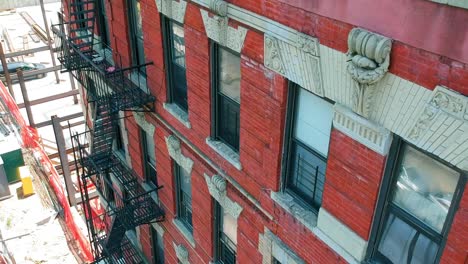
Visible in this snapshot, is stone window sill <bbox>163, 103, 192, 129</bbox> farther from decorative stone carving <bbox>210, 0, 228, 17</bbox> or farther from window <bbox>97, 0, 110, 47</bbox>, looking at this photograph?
window <bbox>97, 0, 110, 47</bbox>

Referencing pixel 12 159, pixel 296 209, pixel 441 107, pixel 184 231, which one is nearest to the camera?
pixel 441 107

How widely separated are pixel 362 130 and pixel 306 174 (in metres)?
1.74

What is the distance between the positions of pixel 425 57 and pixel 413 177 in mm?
1529

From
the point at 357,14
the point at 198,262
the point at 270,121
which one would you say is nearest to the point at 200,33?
the point at 270,121

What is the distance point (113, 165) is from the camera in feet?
42.1

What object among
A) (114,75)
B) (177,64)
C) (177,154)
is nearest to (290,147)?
(177,64)

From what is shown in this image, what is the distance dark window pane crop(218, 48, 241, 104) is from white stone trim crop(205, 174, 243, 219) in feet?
5.68

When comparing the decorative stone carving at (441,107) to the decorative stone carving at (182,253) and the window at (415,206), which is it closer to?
the window at (415,206)

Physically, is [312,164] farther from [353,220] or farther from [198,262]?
[198,262]

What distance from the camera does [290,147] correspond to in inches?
265

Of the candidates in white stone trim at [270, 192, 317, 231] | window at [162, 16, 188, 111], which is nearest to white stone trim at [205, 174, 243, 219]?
white stone trim at [270, 192, 317, 231]

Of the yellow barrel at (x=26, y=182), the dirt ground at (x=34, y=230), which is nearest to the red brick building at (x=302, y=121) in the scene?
the dirt ground at (x=34, y=230)

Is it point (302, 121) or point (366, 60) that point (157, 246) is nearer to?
point (302, 121)

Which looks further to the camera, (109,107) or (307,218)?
(109,107)
